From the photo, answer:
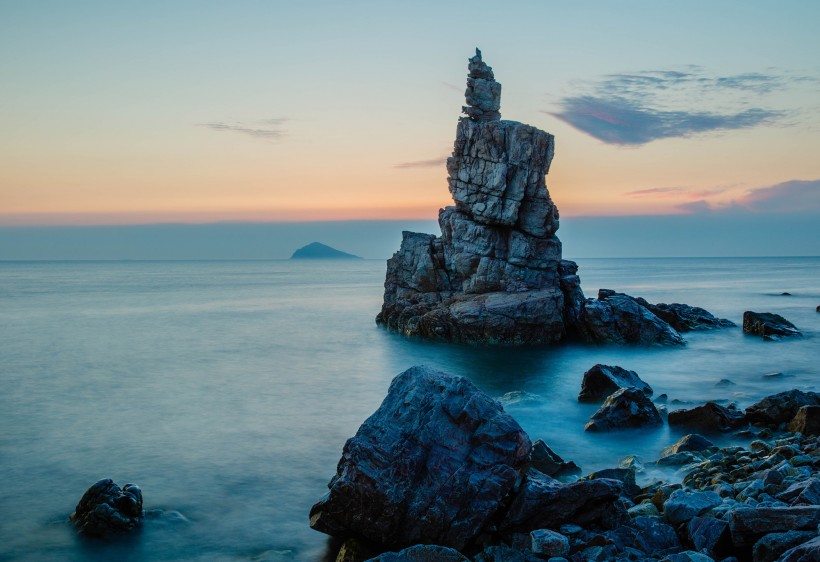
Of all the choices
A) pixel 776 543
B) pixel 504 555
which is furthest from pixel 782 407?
pixel 504 555

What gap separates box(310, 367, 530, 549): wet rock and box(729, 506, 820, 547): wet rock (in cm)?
328

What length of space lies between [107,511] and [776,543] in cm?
1102

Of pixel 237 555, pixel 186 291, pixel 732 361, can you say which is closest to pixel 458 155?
pixel 732 361

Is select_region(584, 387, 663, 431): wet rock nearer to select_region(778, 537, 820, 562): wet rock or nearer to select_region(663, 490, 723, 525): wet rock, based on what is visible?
select_region(663, 490, 723, 525): wet rock

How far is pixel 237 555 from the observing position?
11.9 meters

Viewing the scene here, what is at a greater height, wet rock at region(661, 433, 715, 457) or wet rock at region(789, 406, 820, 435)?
wet rock at region(789, 406, 820, 435)

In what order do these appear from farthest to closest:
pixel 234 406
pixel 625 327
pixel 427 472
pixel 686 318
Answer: pixel 686 318 < pixel 625 327 < pixel 234 406 < pixel 427 472

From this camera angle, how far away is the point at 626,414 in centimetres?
1912

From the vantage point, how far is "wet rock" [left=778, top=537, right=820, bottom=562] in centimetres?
692

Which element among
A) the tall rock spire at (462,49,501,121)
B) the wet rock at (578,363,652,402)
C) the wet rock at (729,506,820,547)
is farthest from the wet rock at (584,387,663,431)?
the tall rock spire at (462,49,501,121)

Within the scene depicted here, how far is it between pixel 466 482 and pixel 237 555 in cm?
442

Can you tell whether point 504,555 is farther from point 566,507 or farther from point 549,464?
point 549,464

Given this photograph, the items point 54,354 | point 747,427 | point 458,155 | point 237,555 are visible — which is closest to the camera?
point 237,555

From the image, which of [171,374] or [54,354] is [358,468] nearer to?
A: [171,374]
